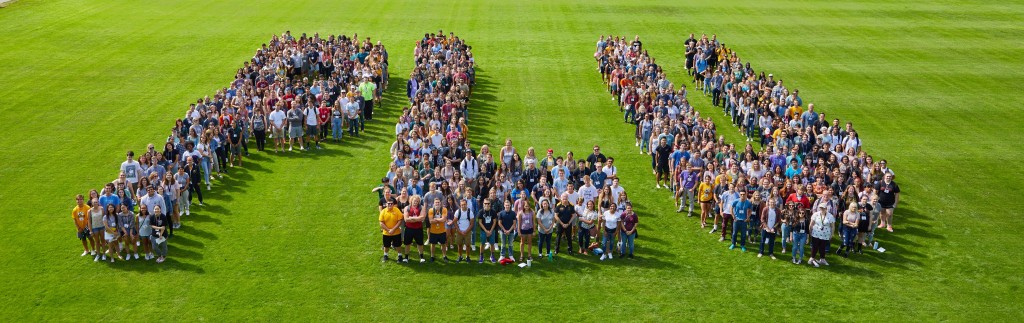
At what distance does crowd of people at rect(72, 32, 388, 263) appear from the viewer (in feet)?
57.3

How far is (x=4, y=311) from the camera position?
15.5 meters

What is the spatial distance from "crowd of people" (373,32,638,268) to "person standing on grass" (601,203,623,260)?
0.06 ft

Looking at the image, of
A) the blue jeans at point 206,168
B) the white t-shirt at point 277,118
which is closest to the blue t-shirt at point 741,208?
the blue jeans at point 206,168

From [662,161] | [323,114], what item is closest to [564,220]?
[662,161]

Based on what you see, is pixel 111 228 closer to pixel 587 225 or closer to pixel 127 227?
pixel 127 227

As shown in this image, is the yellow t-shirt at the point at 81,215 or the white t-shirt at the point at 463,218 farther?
the white t-shirt at the point at 463,218

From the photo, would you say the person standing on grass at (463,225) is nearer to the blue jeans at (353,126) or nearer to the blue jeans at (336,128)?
the blue jeans at (336,128)

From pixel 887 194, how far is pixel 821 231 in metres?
3.18

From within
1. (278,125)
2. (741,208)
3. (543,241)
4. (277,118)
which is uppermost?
(277,118)

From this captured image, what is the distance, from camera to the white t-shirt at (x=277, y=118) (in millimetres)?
25312

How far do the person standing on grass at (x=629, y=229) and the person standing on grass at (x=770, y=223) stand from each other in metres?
2.52

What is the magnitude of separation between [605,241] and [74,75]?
84.0ft

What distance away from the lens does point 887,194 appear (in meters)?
20.0

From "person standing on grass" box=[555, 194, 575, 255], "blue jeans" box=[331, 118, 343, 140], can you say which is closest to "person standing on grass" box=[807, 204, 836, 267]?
"person standing on grass" box=[555, 194, 575, 255]
